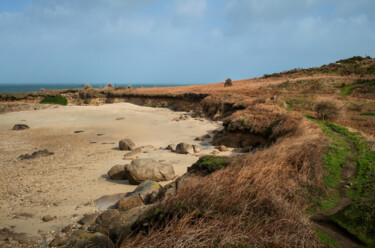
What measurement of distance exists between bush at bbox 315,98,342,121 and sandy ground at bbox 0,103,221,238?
20.3ft

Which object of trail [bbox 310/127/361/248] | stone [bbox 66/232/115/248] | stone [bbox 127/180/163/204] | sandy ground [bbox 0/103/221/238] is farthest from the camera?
sandy ground [bbox 0/103/221/238]

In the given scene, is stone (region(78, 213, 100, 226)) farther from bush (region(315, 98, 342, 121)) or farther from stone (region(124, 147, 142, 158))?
bush (region(315, 98, 342, 121))

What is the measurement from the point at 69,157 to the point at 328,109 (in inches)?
514

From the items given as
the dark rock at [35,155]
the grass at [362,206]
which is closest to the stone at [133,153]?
the dark rock at [35,155]

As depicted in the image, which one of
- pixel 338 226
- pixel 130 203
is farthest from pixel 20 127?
pixel 338 226

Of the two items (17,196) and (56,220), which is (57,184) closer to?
(17,196)

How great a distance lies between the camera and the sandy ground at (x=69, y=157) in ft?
24.8

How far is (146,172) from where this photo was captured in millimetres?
9133

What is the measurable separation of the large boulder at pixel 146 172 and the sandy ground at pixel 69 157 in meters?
0.40

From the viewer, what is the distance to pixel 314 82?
24.3 meters

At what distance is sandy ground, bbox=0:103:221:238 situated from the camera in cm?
757

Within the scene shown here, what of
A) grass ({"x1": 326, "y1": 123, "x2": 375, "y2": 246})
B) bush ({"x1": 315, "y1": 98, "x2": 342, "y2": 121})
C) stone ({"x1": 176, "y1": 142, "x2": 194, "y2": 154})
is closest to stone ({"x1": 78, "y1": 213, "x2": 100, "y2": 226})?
grass ({"x1": 326, "y1": 123, "x2": 375, "y2": 246})

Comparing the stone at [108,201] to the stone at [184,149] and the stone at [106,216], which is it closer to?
the stone at [106,216]

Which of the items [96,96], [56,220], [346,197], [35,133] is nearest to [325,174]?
[346,197]
